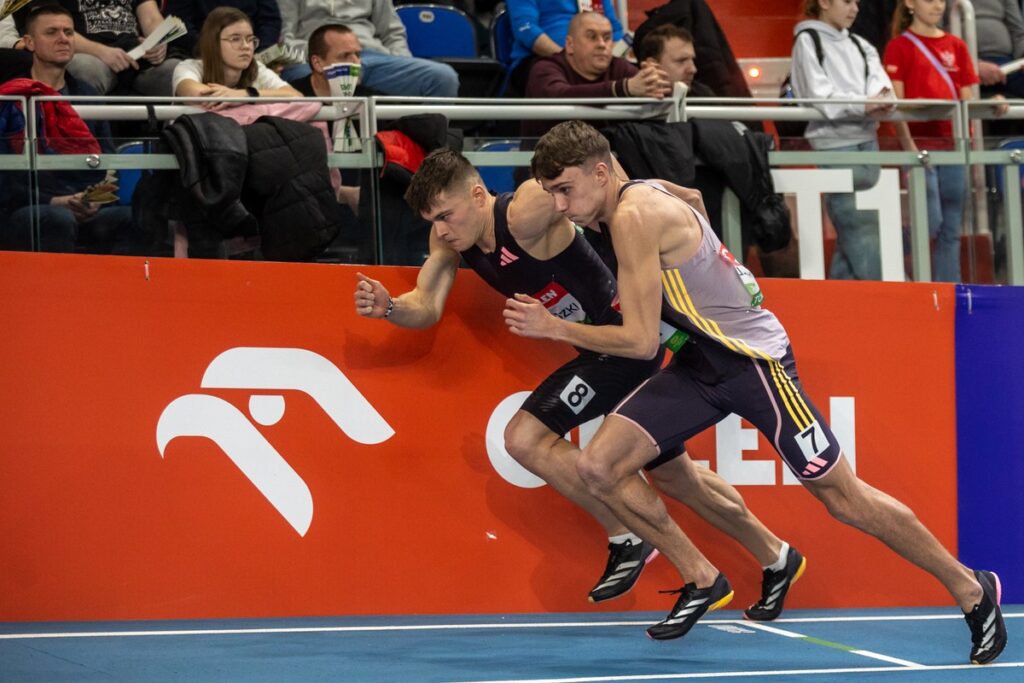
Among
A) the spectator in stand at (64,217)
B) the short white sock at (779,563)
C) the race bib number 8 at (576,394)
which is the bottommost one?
the short white sock at (779,563)

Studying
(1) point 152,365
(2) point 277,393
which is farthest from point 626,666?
(1) point 152,365

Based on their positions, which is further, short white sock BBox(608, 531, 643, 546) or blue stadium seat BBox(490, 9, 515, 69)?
blue stadium seat BBox(490, 9, 515, 69)

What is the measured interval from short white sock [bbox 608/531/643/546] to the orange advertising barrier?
0.31 m

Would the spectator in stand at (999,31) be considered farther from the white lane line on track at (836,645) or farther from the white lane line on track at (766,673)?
the white lane line on track at (766,673)

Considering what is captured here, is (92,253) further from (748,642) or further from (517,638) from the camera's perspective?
(748,642)

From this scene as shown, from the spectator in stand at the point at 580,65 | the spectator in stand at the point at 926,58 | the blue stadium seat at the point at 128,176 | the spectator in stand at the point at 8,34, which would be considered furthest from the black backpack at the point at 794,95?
the spectator in stand at the point at 8,34

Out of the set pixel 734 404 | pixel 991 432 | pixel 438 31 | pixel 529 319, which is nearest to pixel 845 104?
pixel 991 432

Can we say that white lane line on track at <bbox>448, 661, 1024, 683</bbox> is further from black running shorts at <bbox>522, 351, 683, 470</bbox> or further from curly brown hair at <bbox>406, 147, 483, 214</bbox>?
curly brown hair at <bbox>406, 147, 483, 214</bbox>

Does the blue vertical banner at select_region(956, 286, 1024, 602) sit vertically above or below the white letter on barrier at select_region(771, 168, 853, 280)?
below

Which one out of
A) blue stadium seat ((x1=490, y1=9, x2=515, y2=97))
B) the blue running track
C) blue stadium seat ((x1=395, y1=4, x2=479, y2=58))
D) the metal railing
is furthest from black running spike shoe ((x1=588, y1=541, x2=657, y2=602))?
blue stadium seat ((x1=395, y1=4, x2=479, y2=58))

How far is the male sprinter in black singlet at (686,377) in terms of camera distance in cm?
519

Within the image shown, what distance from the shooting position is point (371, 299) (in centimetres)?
566

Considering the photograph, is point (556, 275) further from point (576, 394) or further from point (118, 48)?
point (118, 48)

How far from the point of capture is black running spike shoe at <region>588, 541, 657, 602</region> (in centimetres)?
580
